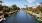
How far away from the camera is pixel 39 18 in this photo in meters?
1.65

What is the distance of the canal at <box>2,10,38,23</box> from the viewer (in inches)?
66.0

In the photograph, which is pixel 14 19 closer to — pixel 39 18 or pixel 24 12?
pixel 24 12

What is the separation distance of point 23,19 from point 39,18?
0.28 m

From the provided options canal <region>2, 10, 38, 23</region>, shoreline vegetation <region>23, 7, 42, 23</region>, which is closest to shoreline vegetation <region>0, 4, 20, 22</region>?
canal <region>2, 10, 38, 23</region>

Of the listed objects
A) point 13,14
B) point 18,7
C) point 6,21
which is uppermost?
point 18,7

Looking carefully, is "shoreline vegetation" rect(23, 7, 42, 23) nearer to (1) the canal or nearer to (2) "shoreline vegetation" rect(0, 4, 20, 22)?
(1) the canal

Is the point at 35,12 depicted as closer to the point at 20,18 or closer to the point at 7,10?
the point at 20,18

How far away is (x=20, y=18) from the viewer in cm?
169

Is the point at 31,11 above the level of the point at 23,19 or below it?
above

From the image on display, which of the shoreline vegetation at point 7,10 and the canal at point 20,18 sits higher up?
the shoreline vegetation at point 7,10

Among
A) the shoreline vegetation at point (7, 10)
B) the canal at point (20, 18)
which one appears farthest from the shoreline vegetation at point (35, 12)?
the shoreline vegetation at point (7, 10)

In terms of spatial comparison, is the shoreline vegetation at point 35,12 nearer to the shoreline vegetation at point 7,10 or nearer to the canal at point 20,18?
the canal at point 20,18

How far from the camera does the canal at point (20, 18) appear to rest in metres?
1.68

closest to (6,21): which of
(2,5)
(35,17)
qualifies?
(2,5)
